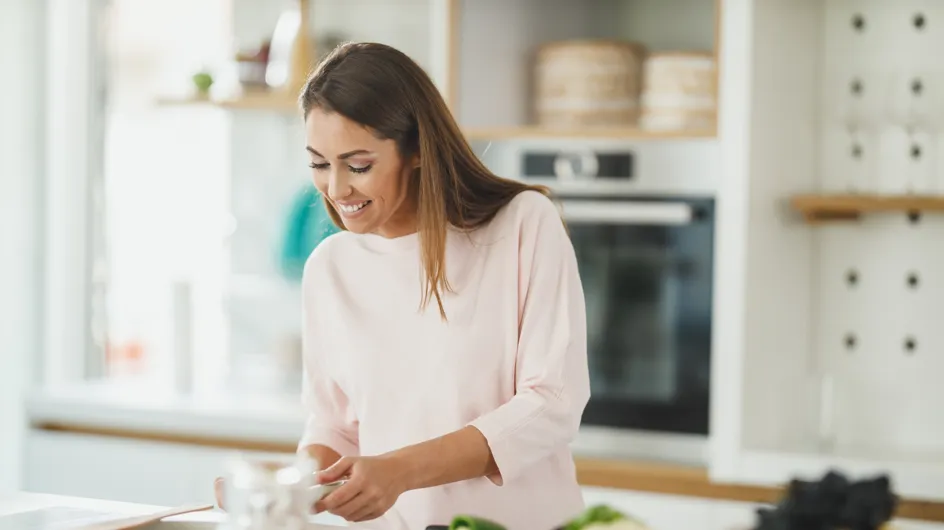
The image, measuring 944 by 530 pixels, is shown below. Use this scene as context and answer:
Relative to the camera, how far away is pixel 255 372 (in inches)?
132

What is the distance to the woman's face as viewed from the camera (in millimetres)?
1551

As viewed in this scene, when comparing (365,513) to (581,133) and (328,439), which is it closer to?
(328,439)

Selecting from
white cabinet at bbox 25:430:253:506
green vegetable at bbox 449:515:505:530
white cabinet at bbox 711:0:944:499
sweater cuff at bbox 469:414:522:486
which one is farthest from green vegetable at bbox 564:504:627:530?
white cabinet at bbox 25:430:253:506

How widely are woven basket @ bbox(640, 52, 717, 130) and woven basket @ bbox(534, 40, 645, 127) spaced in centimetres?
10

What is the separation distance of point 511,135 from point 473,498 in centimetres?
128

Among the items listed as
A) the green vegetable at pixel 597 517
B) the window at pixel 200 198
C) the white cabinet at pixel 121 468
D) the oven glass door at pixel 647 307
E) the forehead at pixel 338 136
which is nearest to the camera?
the green vegetable at pixel 597 517

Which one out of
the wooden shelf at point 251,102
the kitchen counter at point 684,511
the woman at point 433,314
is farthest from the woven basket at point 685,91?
the woman at point 433,314

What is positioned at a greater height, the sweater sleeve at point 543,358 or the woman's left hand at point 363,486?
the sweater sleeve at point 543,358

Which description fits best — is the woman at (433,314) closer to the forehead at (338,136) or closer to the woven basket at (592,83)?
the forehead at (338,136)

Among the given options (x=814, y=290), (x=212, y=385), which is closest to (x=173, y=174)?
(x=212, y=385)

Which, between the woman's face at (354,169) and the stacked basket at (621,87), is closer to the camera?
the woman's face at (354,169)

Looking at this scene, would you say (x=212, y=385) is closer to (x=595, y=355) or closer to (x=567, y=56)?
(x=595, y=355)

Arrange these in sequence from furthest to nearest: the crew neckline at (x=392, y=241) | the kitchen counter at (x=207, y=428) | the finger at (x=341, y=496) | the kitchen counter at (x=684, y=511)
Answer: the kitchen counter at (x=207, y=428)
the kitchen counter at (x=684, y=511)
the crew neckline at (x=392, y=241)
the finger at (x=341, y=496)

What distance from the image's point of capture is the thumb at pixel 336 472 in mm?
1350
